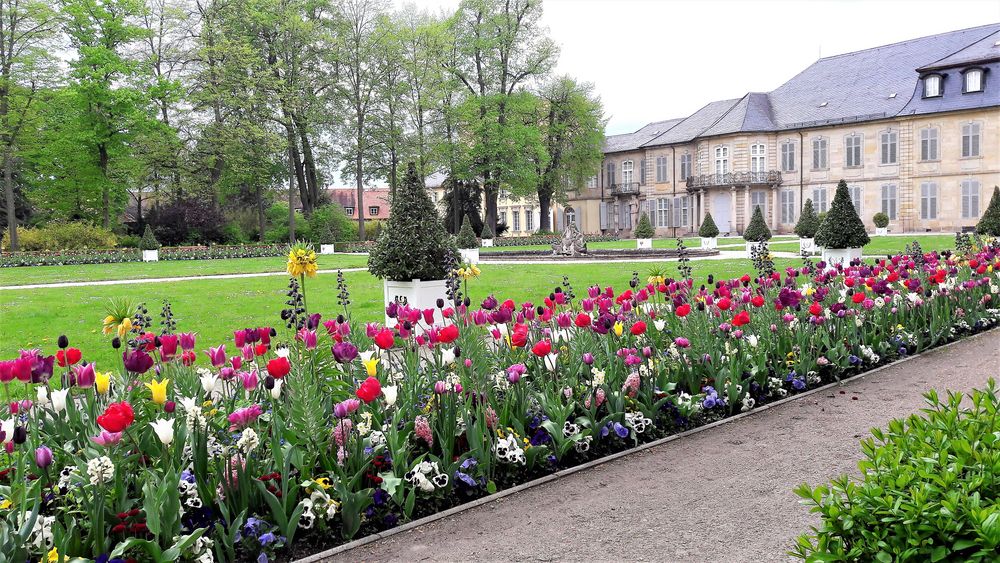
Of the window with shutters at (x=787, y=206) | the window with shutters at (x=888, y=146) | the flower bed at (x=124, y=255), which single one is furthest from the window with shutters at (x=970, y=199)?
the flower bed at (x=124, y=255)

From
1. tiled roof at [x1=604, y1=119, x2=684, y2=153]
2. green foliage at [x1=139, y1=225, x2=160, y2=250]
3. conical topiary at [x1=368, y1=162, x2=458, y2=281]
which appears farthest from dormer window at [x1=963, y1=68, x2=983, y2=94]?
green foliage at [x1=139, y1=225, x2=160, y2=250]

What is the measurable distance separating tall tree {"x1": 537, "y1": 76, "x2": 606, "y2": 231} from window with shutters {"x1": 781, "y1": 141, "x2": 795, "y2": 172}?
11174 mm

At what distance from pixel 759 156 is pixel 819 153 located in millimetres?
3341

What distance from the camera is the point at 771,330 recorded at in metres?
6.14

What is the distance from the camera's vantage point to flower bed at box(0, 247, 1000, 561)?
301 cm

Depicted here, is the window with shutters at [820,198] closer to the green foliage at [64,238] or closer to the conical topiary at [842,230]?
the conical topiary at [842,230]

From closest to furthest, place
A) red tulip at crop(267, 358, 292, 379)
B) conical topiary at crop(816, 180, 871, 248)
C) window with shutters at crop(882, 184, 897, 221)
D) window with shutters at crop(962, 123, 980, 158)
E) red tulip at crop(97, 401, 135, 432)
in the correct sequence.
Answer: red tulip at crop(97, 401, 135, 432) → red tulip at crop(267, 358, 292, 379) → conical topiary at crop(816, 180, 871, 248) → window with shutters at crop(962, 123, 980, 158) → window with shutters at crop(882, 184, 897, 221)

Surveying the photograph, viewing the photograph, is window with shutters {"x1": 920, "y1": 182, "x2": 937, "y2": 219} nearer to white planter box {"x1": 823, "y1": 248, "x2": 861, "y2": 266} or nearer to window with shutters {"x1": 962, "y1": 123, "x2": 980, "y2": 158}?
window with shutters {"x1": 962, "y1": 123, "x2": 980, "y2": 158}

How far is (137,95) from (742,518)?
33631 mm

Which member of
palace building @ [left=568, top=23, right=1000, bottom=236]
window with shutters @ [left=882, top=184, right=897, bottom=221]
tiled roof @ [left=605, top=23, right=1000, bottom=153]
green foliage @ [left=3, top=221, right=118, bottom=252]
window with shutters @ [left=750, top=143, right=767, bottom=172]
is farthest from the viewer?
window with shutters @ [left=750, top=143, right=767, bottom=172]

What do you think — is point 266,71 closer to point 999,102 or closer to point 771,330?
point 771,330

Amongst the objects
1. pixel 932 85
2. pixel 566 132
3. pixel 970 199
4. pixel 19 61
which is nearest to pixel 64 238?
pixel 19 61

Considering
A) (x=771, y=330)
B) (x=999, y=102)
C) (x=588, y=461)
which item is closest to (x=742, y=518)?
(x=588, y=461)

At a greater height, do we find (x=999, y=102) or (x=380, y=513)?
(x=999, y=102)
